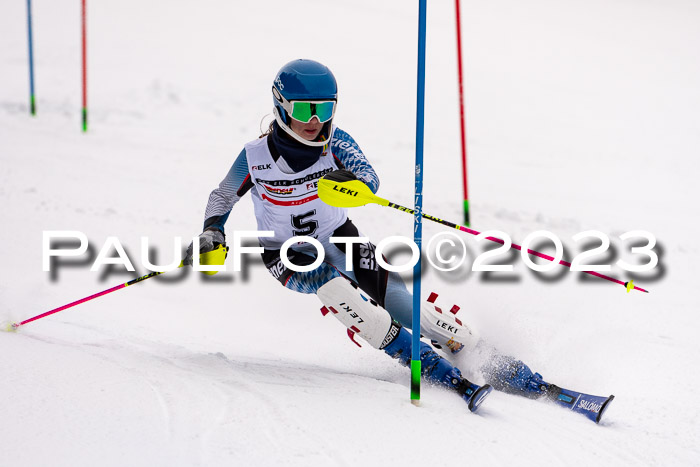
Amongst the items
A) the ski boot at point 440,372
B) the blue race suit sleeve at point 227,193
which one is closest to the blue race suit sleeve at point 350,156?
the blue race suit sleeve at point 227,193

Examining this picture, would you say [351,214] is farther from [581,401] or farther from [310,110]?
[581,401]

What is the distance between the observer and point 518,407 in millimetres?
3299

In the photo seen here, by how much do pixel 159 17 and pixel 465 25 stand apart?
306 inches

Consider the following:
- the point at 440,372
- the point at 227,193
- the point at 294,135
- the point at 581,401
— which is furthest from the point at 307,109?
the point at 581,401

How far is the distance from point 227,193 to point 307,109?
2.29 feet

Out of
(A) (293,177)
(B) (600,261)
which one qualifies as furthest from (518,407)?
(B) (600,261)

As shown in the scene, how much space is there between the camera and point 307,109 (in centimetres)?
334

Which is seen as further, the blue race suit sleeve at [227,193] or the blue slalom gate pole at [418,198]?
the blue race suit sleeve at [227,193]

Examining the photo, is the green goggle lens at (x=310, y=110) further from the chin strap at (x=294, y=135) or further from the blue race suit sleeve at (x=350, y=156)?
the blue race suit sleeve at (x=350, y=156)

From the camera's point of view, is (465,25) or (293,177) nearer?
(293,177)

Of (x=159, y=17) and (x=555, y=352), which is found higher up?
(x=159, y=17)

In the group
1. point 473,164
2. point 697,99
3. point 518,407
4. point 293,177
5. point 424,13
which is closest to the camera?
point 424,13

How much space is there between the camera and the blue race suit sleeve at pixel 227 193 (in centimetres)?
367

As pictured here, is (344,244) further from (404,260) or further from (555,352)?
(404,260)
